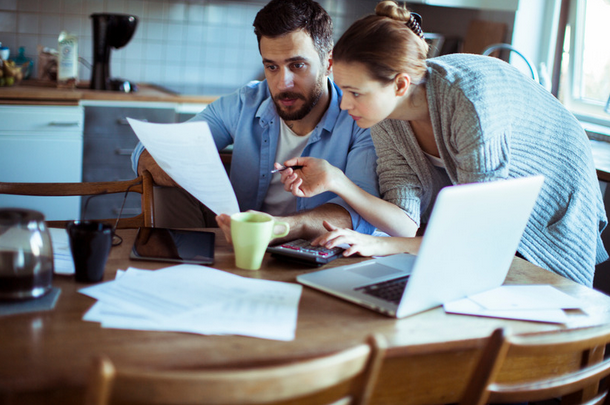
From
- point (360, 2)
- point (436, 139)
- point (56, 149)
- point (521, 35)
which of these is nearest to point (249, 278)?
point (436, 139)

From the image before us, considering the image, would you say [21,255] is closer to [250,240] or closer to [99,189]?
[250,240]

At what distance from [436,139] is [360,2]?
2.59 metres

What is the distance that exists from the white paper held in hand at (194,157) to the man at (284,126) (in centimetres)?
29

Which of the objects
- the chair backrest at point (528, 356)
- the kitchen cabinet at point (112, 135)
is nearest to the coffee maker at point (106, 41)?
the kitchen cabinet at point (112, 135)

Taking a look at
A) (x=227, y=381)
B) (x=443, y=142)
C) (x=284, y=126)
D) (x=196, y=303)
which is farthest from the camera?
(x=284, y=126)

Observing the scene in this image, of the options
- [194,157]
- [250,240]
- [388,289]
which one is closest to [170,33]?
[194,157]

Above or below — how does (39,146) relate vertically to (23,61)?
below

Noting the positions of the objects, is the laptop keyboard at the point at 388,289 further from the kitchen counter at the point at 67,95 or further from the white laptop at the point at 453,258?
the kitchen counter at the point at 67,95

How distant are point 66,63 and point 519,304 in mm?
2675

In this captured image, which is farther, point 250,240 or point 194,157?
point 194,157

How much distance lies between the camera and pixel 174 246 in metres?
1.23

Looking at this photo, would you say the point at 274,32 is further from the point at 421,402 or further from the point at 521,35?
the point at 521,35

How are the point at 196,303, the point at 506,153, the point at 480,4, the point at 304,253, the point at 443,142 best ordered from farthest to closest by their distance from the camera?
the point at 480,4 < the point at 443,142 < the point at 506,153 < the point at 304,253 < the point at 196,303

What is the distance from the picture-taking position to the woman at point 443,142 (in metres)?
1.36
